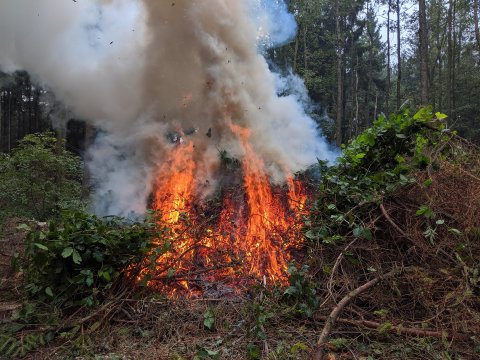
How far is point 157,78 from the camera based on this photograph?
277 inches

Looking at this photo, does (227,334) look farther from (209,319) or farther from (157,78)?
(157,78)

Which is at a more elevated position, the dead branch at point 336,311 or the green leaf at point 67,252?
the green leaf at point 67,252

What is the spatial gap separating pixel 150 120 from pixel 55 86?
202 cm

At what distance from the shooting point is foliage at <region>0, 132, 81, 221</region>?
9727mm

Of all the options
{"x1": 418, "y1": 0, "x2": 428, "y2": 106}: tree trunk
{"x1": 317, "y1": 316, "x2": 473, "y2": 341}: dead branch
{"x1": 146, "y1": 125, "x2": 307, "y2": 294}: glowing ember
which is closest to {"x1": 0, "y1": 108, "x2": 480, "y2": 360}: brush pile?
{"x1": 317, "y1": 316, "x2": 473, "y2": 341}: dead branch

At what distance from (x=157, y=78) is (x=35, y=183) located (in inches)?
224

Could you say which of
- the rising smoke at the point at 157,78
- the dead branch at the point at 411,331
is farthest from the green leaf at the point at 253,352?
the rising smoke at the point at 157,78

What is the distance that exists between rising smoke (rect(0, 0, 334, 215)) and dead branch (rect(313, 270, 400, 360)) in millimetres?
2957

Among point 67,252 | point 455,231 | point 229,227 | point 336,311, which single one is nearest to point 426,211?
point 455,231

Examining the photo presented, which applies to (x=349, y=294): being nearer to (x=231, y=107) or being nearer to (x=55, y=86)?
(x=231, y=107)

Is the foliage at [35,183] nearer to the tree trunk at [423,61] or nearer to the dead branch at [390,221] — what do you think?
the dead branch at [390,221]

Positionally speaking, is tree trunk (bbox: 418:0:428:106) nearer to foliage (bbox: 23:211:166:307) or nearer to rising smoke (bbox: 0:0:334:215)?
rising smoke (bbox: 0:0:334:215)

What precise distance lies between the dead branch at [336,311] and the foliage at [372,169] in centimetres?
65

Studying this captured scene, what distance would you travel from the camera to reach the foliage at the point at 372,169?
15.8 ft
